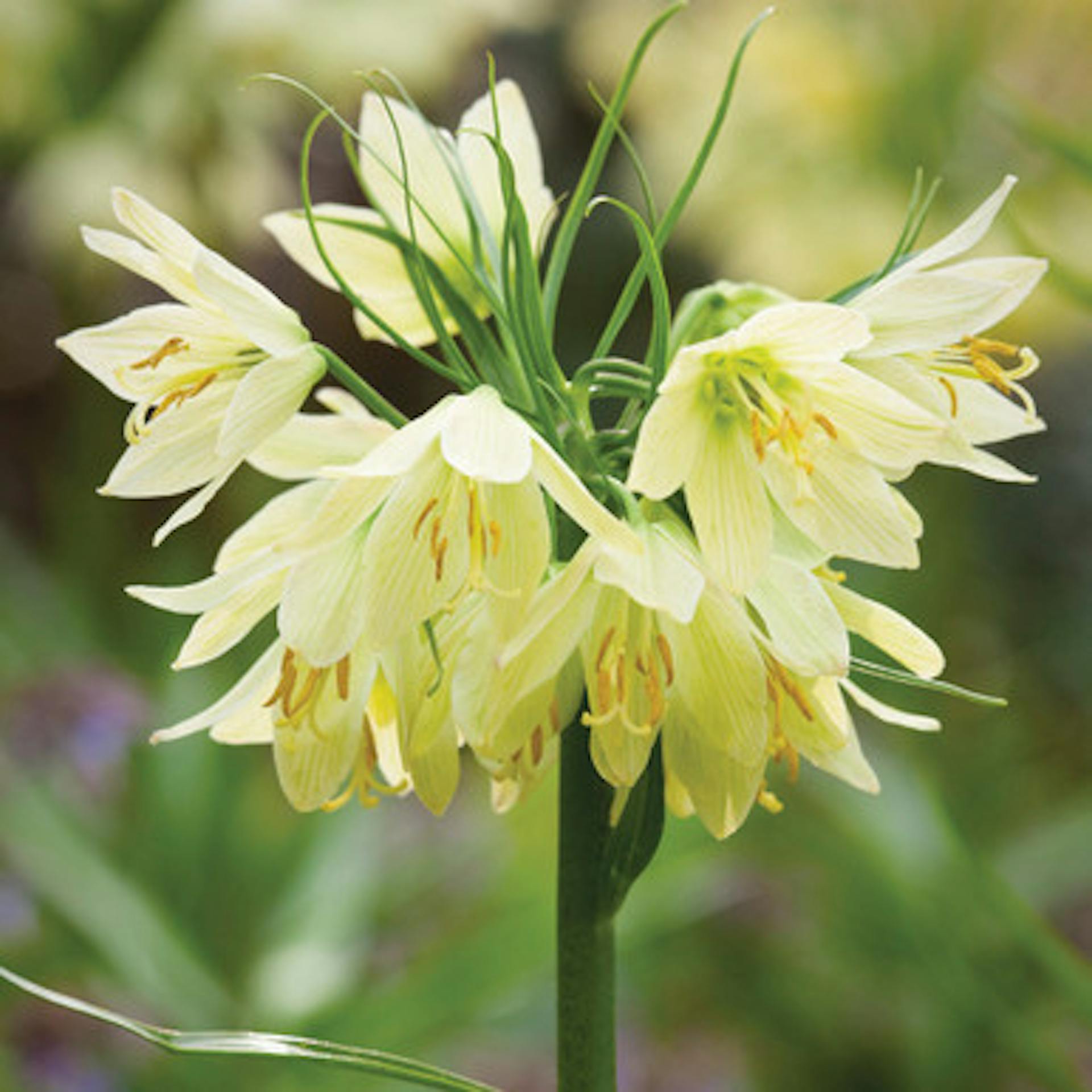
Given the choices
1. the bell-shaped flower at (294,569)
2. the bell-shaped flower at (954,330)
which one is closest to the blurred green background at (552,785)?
the bell-shaped flower at (954,330)

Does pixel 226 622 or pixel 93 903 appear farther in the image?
pixel 93 903

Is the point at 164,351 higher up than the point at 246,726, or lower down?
higher up

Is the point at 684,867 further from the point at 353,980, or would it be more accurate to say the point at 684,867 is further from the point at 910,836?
the point at 353,980

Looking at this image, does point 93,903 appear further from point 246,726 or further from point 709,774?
point 709,774

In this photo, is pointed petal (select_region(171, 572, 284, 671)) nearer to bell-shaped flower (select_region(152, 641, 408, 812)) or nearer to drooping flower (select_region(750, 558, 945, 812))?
bell-shaped flower (select_region(152, 641, 408, 812))

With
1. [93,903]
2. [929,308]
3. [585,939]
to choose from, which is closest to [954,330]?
[929,308]
